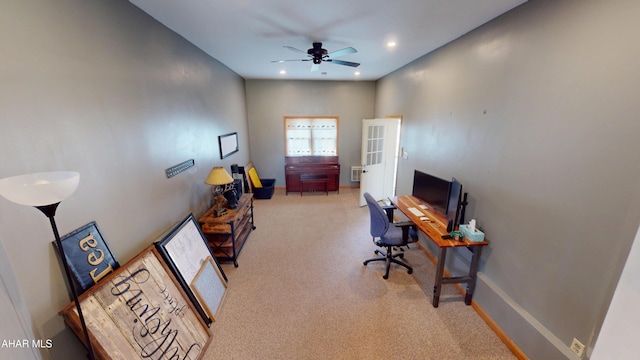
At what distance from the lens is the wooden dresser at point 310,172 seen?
6.04 meters

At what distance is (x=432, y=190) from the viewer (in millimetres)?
3020

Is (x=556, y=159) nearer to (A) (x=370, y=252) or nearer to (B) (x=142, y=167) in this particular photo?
(A) (x=370, y=252)

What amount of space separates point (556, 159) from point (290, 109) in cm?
526

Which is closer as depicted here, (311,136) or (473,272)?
(473,272)

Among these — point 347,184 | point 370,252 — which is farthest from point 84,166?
point 347,184

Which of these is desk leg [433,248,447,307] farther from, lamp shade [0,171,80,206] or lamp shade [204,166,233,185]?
lamp shade [0,171,80,206]

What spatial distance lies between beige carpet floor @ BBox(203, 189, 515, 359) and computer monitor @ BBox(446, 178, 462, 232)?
843 millimetres

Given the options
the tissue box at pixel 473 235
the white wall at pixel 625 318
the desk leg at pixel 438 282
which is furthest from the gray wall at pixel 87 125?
the tissue box at pixel 473 235

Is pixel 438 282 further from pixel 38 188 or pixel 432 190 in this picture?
pixel 38 188

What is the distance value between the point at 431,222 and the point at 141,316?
2.80 m

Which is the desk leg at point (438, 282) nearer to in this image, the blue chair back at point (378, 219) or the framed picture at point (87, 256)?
the blue chair back at point (378, 219)

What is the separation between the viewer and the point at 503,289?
2166 millimetres

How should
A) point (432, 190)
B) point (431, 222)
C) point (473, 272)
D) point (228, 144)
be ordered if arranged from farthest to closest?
point (228, 144) → point (432, 190) → point (431, 222) → point (473, 272)

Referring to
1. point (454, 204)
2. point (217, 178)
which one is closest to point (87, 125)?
point (217, 178)
